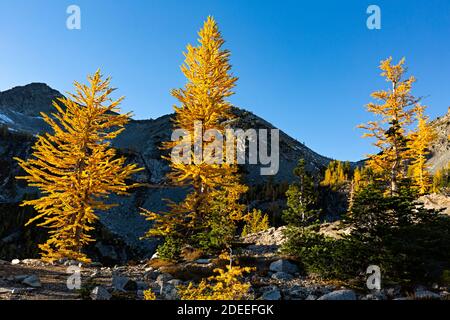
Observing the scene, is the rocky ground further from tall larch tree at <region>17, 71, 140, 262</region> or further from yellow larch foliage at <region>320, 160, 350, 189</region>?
yellow larch foliage at <region>320, 160, 350, 189</region>

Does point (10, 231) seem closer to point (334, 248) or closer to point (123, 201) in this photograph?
point (123, 201)

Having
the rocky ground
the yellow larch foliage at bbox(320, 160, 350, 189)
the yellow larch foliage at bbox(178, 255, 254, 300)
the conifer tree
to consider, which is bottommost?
the rocky ground

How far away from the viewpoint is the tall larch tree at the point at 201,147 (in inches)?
634

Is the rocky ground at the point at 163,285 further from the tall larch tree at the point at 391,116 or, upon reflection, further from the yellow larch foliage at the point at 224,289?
the tall larch tree at the point at 391,116

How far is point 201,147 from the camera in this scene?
1650 centimetres

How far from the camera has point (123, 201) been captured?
98000 mm

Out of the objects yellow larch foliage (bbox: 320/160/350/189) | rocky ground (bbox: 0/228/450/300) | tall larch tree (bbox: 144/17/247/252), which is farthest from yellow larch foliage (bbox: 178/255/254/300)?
yellow larch foliage (bbox: 320/160/350/189)

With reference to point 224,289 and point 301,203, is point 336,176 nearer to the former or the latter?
point 301,203

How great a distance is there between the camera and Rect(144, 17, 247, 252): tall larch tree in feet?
52.9

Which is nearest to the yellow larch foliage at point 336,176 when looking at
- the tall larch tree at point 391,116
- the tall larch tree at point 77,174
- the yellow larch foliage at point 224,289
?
the tall larch tree at point 391,116

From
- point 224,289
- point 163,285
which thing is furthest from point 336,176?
point 224,289

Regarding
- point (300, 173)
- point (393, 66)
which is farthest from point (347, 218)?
point (393, 66)

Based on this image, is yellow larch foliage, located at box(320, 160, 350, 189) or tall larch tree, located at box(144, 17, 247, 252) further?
yellow larch foliage, located at box(320, 160, 350, 189)
